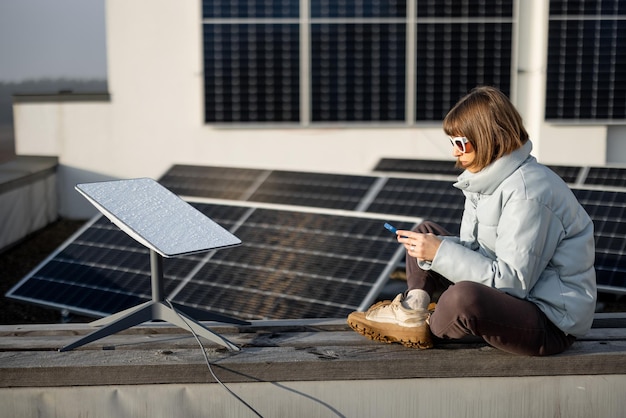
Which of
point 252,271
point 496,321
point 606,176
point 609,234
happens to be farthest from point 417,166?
point 496,321

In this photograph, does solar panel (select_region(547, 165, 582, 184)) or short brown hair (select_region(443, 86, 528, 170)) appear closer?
short brown hair (select_region(443, 86, 528, 170))

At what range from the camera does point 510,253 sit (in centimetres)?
356

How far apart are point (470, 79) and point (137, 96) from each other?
405 cm

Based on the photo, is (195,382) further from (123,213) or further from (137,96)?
(137,96)

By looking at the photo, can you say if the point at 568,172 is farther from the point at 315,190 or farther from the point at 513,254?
the point at 513,254

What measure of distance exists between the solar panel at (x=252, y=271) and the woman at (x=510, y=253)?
8.48 feet

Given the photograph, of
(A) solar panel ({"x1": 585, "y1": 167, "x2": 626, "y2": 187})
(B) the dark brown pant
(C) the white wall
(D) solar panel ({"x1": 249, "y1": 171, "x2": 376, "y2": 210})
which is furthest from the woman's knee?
(C) the white wall

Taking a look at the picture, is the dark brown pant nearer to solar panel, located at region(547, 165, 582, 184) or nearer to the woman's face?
the woman's face

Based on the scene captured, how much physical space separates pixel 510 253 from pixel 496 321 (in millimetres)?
281

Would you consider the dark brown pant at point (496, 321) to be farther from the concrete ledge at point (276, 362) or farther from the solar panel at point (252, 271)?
the solar panel at point (252, 271)

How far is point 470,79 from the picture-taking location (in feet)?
35.9

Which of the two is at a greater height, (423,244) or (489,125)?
(489,125)

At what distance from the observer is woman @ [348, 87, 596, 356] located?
357 cm

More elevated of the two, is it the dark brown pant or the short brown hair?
the short brown hair
